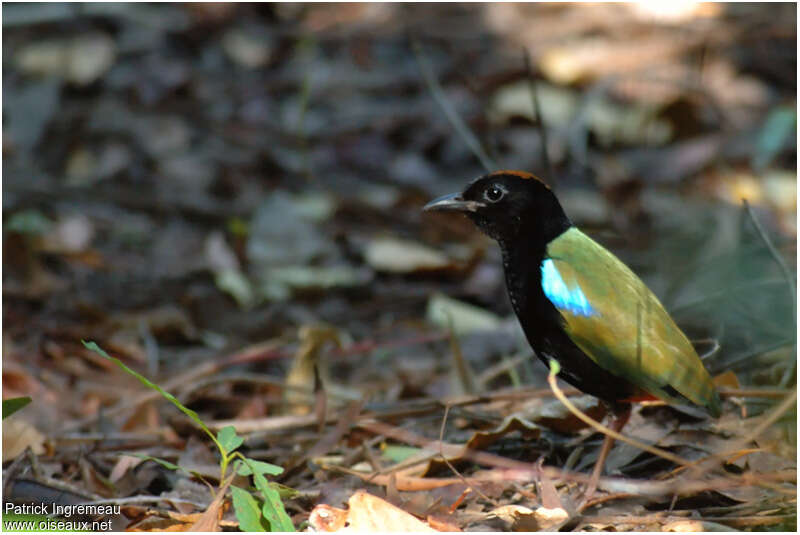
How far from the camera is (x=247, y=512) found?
9.04ft

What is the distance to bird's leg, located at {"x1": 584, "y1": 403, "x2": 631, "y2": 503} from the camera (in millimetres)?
3150

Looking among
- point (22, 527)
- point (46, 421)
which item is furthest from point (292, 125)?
point (22, 527)

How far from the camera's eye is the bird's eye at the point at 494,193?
11.9 feet

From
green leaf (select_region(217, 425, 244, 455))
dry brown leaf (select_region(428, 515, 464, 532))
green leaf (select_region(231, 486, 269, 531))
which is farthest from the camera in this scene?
dry brown leaf (select_region(428, 515, 464, 532))

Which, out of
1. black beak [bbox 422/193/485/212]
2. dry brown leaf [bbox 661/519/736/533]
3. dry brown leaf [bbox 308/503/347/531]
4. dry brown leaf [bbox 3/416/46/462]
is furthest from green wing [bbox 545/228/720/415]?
dry brown leaf [bbox 3/416/46/462]

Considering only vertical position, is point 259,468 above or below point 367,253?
above

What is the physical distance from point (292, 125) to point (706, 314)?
394 centimetres

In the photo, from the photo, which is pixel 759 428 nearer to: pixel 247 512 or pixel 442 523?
pixel 442 523

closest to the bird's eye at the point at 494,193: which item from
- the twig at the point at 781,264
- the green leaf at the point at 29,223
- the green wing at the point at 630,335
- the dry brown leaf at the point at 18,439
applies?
the green wing at the point at 630,335

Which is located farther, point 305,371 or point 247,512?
point 305,371

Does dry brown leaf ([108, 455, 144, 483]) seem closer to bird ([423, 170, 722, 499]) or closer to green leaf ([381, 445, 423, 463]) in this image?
green leaf ([381, 445, 423, 463])

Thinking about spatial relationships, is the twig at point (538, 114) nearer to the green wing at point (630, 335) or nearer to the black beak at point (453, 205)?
the black beak at point (453, 205)

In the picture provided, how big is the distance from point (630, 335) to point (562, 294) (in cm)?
25

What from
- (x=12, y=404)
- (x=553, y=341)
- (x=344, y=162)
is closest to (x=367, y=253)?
(x=344, y=162)
